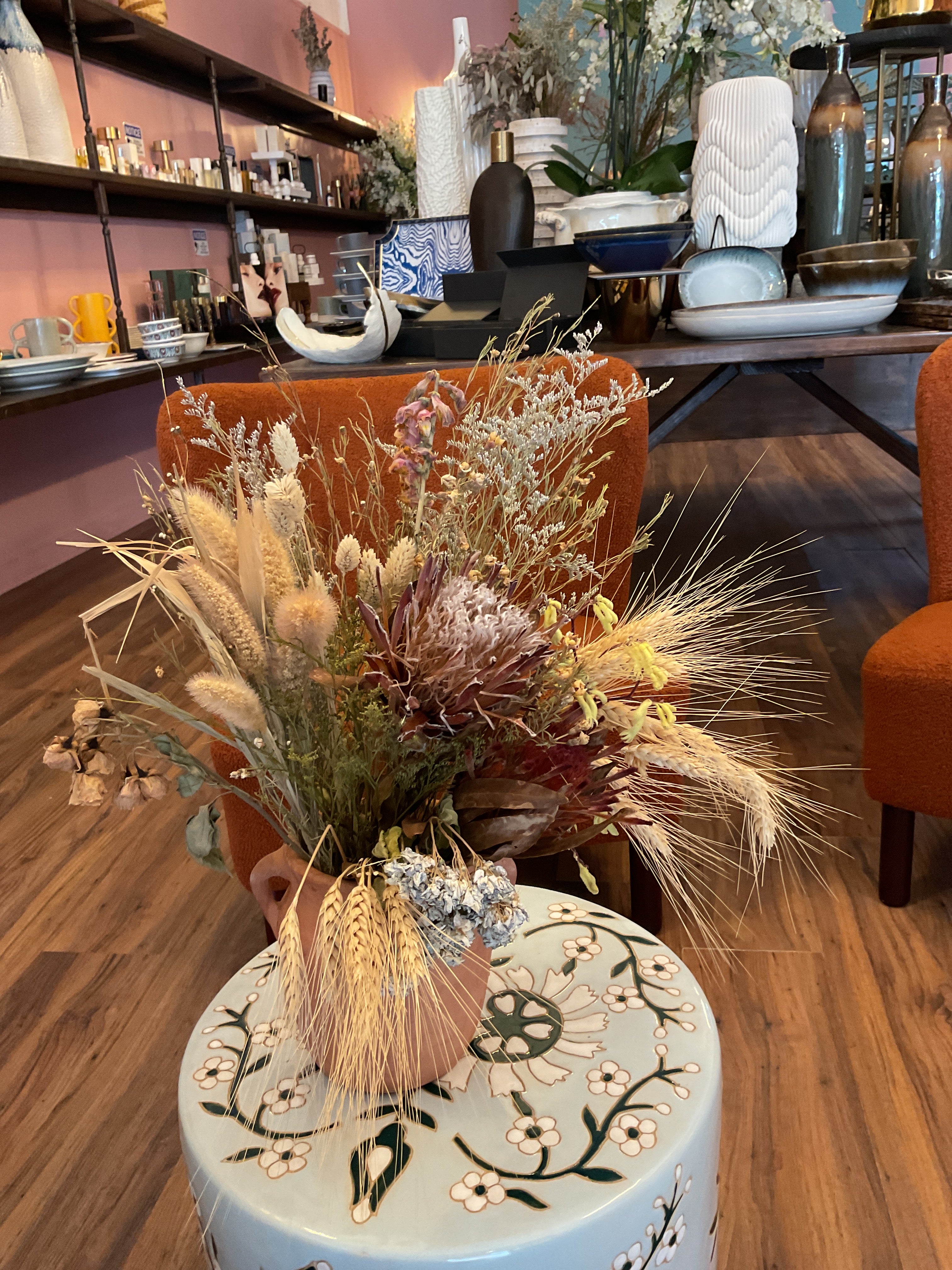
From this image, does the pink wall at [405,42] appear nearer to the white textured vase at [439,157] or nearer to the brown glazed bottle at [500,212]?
the white textured vase at [439,157]

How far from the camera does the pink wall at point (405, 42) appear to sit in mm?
6594

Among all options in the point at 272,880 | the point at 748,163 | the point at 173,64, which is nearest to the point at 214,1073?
the point at 272,880

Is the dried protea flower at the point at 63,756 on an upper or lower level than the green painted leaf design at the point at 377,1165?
Result: upper

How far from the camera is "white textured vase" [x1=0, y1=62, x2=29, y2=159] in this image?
9.70 feet

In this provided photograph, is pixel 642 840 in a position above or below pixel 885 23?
below

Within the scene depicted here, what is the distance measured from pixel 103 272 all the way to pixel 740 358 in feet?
10.0

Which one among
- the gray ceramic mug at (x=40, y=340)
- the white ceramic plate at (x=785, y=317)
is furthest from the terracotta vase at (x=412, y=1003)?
the gray ceramic mug at (x=40, y=340)

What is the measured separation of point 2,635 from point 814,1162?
104 inches

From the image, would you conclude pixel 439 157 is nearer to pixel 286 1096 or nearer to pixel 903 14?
pixel 903 14

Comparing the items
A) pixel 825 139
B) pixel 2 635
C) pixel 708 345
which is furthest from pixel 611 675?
pixel 2 635

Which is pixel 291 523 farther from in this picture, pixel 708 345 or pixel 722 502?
pixel 722 502

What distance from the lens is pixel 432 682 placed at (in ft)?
1.79

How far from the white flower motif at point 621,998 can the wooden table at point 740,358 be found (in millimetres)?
1083

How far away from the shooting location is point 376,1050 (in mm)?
593
